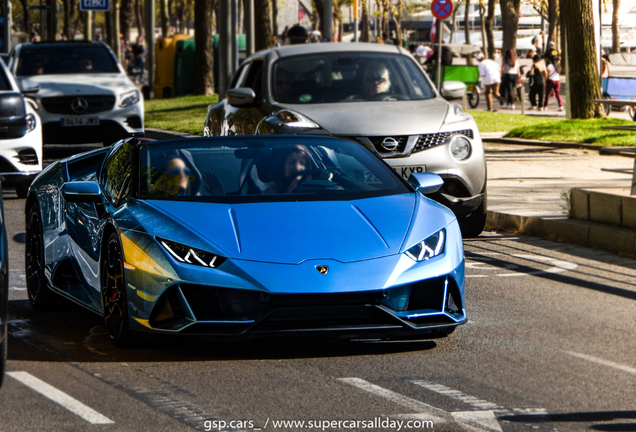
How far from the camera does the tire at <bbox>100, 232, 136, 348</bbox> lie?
19.2 ft

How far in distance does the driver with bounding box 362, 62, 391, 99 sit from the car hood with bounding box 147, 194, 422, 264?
5.30 metres

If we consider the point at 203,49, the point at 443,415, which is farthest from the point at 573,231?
the point at 203,49

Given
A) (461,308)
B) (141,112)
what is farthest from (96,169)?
(141,112)

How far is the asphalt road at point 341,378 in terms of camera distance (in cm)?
480

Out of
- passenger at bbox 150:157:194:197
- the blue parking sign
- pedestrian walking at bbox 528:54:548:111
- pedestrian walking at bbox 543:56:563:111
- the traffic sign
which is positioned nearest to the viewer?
passenger at bbox 150:157:194:197

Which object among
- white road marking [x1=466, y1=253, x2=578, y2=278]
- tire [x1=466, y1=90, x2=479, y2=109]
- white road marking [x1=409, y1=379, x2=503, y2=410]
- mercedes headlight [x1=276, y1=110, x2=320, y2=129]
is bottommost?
white road marking [x1=466, y1=253, x2=578, y2=278]

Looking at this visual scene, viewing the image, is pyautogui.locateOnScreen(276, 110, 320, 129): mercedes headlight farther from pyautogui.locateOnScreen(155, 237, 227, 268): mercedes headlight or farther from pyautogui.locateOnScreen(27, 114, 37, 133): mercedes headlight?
pyautogui.locateOnScreen(155, 237, 227, 268): mercedes headlight

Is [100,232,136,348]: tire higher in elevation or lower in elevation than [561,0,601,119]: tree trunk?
lower

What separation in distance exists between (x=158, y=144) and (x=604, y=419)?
322 centimetres

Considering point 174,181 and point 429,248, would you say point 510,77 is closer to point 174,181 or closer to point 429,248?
point 174,181

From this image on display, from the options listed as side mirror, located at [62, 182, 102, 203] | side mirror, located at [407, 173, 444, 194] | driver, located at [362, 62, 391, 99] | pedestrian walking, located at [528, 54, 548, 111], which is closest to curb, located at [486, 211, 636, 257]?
driver, located at [362, 62, 391, 99]

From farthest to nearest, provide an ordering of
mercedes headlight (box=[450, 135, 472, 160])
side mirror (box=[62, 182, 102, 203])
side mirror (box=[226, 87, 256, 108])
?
side mirror (box=[226, 87, 256, 108]) → mercedes headlight (box=[450, 135, 472, 160]) → side mirror (box=[62, 182, 102, 203])

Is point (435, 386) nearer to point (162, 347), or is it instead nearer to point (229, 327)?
point (229, 327)

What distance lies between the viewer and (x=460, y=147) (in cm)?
1026
